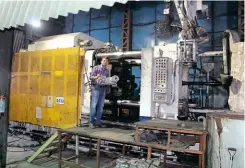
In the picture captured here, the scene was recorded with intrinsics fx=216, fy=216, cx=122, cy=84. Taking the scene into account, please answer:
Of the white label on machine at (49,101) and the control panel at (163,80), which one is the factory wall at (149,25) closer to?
the control panel at (163,80)

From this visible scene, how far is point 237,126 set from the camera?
131 inches

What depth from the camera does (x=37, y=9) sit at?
294cm

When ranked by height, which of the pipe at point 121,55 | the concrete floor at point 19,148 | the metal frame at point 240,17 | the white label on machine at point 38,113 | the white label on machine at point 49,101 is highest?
the metal frame at point 240,17

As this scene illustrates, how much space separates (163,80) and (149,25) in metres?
7.53

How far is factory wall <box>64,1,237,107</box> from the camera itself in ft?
33.4

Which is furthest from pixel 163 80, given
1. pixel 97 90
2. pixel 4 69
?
pixel 4 69

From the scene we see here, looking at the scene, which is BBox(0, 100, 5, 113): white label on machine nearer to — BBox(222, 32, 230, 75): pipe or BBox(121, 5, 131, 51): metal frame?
BBox(222, 32, 230, 75): pipe

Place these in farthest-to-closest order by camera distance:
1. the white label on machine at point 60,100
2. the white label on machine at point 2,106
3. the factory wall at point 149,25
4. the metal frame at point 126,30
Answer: the metal frame at point 126,30, the factory wall at point 149,25, the white label on machine at point 60,100, the white label on machine at point 2,106

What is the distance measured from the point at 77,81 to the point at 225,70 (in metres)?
4.12

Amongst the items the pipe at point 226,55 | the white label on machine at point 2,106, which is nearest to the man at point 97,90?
the white label on machine at point 2,106

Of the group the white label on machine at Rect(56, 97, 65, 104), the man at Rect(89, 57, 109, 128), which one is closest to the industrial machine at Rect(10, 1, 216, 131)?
the white label on machine at Rect(56, 97, 65, 104)

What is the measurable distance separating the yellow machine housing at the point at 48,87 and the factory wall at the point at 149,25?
17.1 feet

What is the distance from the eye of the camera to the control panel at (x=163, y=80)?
5.11 meters

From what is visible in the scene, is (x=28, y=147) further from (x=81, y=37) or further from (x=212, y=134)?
(x=212, y=134)
